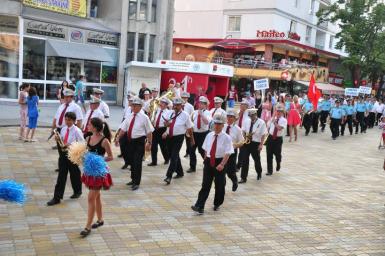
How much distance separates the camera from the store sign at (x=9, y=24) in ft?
65.9

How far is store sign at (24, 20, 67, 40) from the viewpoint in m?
20.9

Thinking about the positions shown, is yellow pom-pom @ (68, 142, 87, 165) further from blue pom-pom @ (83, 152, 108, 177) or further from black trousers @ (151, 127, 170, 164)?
black trousers @ (151, 127, 170, 164)

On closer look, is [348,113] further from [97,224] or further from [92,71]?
[97,224]

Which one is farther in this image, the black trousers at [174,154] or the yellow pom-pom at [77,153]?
the black trousers at [174,154]

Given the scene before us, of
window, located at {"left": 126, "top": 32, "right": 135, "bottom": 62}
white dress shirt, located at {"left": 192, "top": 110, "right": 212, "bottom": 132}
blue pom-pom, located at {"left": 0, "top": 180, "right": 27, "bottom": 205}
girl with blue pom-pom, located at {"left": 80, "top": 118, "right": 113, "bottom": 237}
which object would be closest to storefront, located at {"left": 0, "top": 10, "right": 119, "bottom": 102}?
window, located at {"left": 126, "top": 32, "right": 135, "bottom": 62}

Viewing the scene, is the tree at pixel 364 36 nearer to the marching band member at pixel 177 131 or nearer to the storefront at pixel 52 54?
the storefront at pixel 52 54

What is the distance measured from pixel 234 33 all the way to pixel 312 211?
115 ft

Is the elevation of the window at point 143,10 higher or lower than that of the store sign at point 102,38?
higher

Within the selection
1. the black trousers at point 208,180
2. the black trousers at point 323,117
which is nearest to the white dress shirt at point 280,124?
the black trousers at point 208,180

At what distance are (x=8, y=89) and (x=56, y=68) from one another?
105 inches

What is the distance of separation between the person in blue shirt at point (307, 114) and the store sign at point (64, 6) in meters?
12.3

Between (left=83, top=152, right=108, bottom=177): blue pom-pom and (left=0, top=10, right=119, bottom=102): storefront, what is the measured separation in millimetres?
16138

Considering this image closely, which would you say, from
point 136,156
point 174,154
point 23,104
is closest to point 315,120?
point 174,154

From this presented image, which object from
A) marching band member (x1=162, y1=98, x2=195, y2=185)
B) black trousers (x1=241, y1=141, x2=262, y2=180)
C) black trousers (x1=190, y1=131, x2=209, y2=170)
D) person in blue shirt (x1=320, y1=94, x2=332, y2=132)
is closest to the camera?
marching band member (x1=162, y1=98, x2=195, y2=185)
